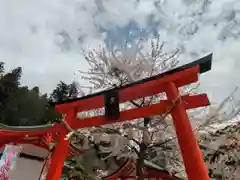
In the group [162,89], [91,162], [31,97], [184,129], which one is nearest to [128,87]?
[162,89]

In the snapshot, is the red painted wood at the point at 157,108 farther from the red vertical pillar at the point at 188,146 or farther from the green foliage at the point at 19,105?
the green foliage at the point at 19,105

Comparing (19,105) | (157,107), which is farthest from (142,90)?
(19,105)

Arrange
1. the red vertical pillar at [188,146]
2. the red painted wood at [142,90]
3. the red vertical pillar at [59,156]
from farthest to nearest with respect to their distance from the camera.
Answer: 1. the red vertical pillar at [59,156]
2. the red painted wood at [142,90]
3. the red vertical pillar at [188,146]

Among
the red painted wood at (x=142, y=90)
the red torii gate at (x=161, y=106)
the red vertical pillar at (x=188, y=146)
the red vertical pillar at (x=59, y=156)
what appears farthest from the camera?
the red vertical pillar at (x=59, y=156)

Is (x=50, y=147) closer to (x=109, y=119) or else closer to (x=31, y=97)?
(x=109, y=119)

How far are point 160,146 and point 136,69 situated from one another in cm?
238

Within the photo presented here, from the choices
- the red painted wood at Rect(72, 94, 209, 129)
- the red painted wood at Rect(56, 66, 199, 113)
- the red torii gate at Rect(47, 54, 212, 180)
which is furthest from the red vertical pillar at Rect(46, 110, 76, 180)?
the red painted wood at Rect(72, 94, 209, 129)

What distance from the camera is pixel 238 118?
9.64 m

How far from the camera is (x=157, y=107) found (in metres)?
6.07

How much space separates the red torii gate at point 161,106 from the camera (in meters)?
5.21

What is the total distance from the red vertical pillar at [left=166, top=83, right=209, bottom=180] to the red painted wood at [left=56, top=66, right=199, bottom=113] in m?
0.30

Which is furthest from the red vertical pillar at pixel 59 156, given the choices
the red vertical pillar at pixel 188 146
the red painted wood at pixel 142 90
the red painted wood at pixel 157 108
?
the red vertical pillar at pixel 188 146

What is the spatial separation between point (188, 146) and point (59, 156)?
3073 mm

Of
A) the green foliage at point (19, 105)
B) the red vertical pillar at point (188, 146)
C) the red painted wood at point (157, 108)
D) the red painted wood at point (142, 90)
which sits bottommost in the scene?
the red vertical pillar at point (188, 146)
